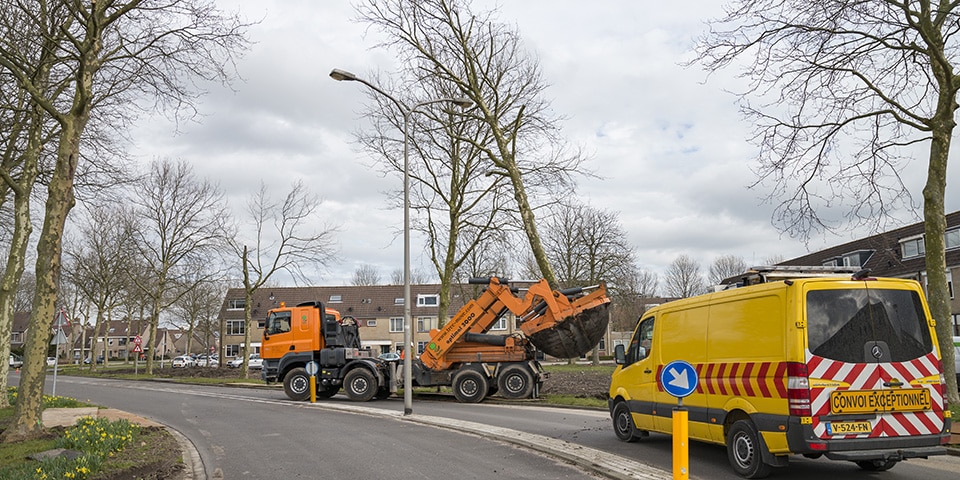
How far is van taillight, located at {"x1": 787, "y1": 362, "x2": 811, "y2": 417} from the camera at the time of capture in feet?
24.0

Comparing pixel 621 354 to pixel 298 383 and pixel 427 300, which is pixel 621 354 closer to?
pixel 298 383

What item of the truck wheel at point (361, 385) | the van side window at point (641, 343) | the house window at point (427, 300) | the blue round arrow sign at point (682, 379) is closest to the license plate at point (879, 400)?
the blue round arrow sign at point (682, 379)

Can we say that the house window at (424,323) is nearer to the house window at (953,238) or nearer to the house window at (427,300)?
the house window at (427,300)

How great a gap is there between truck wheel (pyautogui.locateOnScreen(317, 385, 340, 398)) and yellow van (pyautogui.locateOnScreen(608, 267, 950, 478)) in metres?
15.6

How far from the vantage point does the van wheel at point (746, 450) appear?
7895mm

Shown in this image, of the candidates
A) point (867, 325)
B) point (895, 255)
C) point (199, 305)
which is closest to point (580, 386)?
point (867, 325)

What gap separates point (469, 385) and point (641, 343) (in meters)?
9.85

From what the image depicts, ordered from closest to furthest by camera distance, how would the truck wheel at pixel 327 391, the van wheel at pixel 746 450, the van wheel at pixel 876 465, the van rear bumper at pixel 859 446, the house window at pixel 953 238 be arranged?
the van rear bumper at pixel 859 446
the van wheel at pixel 746 450
the van wheel at pixel 876 465
the truck wheel at pixel 327 391
the house window at pixel 953 238

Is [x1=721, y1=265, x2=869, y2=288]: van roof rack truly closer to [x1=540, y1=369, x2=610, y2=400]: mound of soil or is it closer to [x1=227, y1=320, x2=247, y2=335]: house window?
[x1=540, y1=369, x2=610, y2=400]: mound of soil

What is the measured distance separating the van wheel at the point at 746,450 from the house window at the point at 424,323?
60.4m

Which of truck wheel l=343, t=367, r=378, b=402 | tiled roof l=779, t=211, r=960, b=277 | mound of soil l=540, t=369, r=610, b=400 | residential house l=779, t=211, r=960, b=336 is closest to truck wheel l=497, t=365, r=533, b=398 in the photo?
mound of soil l=540, t=369, r=610, b=400

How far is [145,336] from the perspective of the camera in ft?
356

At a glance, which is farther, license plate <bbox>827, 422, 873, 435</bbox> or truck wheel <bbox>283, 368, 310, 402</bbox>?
truck wheel <bbox>283, 368, 310, 402</bbox>

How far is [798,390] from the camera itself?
736 centimetres
